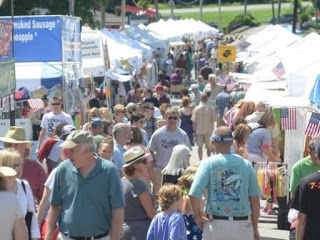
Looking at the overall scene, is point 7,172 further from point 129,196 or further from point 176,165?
point 176,165

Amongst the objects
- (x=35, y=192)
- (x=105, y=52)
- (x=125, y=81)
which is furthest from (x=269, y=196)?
(x=125, y=81)

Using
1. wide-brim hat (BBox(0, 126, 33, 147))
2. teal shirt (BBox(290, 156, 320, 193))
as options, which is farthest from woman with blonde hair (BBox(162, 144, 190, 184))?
wide-brim hat (BBox(0, 126, 33, 147))

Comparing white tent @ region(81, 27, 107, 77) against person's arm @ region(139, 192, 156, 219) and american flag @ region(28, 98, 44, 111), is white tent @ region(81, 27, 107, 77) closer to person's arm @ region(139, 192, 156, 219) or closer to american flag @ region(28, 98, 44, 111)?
american flag @ region(28, 98, 44, 111)

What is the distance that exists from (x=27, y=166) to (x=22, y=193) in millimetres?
2289

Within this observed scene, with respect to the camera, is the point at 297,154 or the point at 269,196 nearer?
the point at 269,196

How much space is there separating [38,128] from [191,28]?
4523 centimetres

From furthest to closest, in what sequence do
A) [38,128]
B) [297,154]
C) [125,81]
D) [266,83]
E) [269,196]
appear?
[125,81], [266,83], [38,128], [297,154], [269,196]

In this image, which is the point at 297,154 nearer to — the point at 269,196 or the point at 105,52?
the point at 269,196

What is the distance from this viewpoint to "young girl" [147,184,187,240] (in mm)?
8734

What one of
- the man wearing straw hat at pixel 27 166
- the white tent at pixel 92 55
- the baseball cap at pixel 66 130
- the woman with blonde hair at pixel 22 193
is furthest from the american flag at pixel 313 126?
the white tent at pixel 92 55

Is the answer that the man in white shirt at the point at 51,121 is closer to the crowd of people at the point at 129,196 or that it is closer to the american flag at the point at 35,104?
the american flag at the point at 35,104

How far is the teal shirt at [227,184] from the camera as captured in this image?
8883 mm

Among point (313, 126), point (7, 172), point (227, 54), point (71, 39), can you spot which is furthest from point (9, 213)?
point (227, 54)

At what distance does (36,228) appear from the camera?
7.73 m
